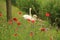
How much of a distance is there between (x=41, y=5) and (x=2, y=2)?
3216 millimetres

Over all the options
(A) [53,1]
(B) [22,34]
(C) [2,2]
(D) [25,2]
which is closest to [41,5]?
(A) [53,1]

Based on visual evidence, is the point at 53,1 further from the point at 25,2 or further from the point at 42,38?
the point at 42,38

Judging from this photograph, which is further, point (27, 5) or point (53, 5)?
point (27, 5)

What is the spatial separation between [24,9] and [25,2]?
0.42 metres

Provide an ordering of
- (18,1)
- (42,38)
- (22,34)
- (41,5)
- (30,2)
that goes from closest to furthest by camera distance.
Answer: (42,38) → (22,34) → (41,5) → (30,2) → (18,1)

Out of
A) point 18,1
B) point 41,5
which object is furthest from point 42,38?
point 18,1

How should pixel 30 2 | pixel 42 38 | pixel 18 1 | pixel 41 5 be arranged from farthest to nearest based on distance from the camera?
pixel 18 1 → pixel 30 2 → pixel 41 5 → pixel 42 38

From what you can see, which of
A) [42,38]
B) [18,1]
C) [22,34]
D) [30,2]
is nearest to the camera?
[42,38]

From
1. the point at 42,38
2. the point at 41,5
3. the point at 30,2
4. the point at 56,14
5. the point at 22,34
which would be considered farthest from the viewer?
the point at 30,2

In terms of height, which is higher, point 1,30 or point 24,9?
point 1,30

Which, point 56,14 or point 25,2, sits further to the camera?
point 25,2

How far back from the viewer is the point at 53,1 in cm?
1190

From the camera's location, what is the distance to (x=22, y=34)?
593cm

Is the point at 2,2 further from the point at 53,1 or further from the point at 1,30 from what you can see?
the point at 1,30
